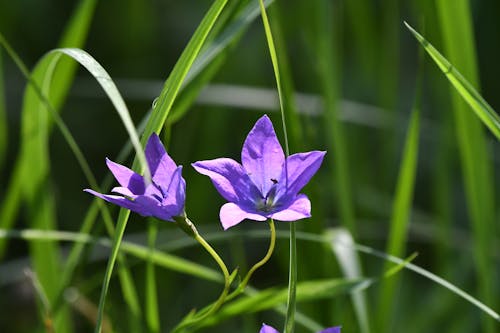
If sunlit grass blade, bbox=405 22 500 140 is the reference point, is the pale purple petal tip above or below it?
below

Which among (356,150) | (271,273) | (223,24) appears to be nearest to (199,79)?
(223,24)

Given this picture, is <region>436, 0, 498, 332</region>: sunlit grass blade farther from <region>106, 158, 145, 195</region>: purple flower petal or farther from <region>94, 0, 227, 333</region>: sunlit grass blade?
<region>106, 158, 145, 195</region>: purple flower petal

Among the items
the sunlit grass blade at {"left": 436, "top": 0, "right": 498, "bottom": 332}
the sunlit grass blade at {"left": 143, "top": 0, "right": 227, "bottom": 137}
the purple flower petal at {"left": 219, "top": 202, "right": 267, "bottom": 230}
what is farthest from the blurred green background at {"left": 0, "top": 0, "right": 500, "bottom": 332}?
the purple flower petal at {"left": 219, "top": 202, "right": 267, "bottom": 230}

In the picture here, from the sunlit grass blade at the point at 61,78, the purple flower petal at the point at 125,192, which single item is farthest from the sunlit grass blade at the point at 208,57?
the purple flower petal at the point at 125,192

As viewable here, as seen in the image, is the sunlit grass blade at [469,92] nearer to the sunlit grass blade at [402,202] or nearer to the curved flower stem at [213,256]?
the sunlit grass blade at [402,202]

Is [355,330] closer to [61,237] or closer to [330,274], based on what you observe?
[330,274]

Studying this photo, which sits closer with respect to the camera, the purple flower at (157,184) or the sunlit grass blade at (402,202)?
the purple flower at (157,184)
